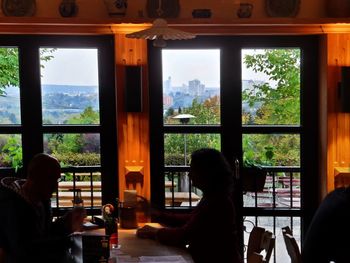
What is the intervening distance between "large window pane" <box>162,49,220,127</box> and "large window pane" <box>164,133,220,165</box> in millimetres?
125

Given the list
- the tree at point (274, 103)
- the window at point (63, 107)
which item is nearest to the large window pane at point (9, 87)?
the window at point (63, 107)

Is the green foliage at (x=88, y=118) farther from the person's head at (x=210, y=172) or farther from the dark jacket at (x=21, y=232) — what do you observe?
the dark jacket at (x=21, y=232)

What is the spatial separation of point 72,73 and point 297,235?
2.35 m

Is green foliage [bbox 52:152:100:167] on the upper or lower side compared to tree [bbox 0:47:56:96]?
lower

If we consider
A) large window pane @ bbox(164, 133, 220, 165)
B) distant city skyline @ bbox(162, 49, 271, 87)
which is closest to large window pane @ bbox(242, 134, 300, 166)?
large window pane @ bbox(164, 133, 220, 165)

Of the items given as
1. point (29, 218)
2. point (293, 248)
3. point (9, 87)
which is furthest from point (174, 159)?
point (29, 218)

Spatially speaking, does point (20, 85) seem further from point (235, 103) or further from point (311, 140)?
point (311, 140)

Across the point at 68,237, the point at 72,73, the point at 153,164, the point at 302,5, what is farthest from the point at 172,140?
the point at 68,237

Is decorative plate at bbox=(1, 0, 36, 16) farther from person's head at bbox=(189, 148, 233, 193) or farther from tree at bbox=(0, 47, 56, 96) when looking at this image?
person's head at bbox=(189, 148, 233, 193)

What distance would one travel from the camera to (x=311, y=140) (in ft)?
12.9

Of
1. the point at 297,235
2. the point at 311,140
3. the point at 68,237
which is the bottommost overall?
the point at 297,235

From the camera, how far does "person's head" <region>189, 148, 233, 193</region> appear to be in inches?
100.0

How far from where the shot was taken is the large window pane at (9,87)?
3816 millimetres

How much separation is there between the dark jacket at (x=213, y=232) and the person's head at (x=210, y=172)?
0.06 metres
